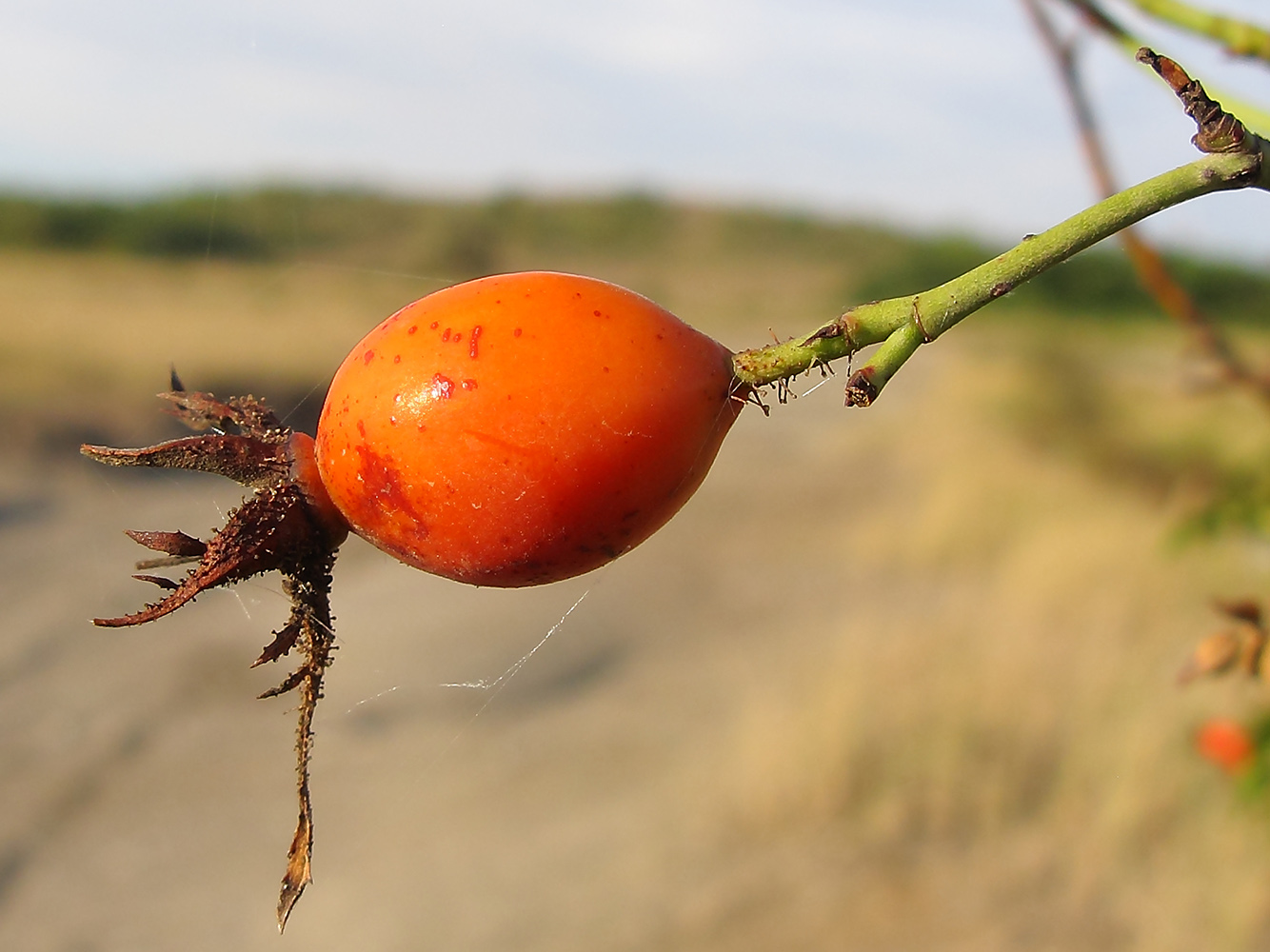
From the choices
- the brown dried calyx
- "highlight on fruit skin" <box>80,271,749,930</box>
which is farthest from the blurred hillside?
"highlight on fruit skin" <box>80,271,749,930</box>

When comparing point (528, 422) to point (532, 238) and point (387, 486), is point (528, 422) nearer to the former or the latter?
point (387, 486)

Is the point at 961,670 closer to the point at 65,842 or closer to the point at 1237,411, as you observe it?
the point at 65,842

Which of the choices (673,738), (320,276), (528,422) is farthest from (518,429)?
(320,276)

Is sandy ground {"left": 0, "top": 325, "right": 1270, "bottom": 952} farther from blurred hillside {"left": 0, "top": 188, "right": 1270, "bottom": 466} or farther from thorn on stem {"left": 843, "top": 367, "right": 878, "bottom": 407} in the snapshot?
thorn on stem {"left": 843, "top": 367, "right": 878, "bottom": 407}

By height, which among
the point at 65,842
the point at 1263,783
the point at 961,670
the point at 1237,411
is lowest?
the point at 65,842

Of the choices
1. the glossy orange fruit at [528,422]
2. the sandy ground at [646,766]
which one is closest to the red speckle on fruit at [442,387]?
the glossy orange fruit at [528,422]

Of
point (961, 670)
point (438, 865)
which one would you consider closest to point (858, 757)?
point (961, 670)

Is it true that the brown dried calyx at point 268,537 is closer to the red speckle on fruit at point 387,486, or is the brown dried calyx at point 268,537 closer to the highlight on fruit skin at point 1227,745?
the red speckle on fruit at point 387,486
